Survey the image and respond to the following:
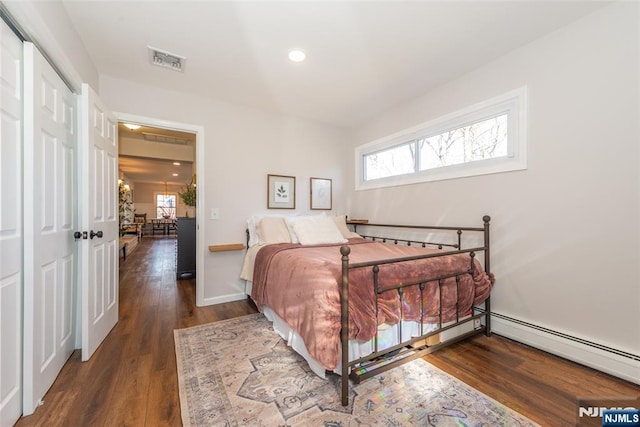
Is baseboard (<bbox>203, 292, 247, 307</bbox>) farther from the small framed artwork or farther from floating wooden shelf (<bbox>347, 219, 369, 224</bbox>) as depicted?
floating wooden shelf (<bbox>347, 219, 369, 224</bbox>)

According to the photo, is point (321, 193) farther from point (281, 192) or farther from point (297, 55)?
point (297, 55)

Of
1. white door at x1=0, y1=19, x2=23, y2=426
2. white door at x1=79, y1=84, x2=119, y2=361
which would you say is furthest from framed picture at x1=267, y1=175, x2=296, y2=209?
white door at x1=0, y1=19, x2=23, y2=426

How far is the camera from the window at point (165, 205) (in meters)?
12.4

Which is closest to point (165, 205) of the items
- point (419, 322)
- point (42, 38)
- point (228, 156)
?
point (228, 156)

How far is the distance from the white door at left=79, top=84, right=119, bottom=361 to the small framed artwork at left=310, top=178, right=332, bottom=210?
2.23 m

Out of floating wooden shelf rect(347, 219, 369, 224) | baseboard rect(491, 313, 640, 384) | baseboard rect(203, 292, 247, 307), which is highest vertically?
floating wooden shelf rect(347, 219, 369, 224)

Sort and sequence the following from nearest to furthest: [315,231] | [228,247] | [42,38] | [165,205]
A: [42,38], [315,231], [228,247], [165,205]

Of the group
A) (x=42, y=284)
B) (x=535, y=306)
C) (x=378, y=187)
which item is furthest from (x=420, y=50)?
(x=42, y=284)

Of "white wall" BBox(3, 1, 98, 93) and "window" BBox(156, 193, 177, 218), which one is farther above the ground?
"white wall" BBox(3, 1, 98, 93)

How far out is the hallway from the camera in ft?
4.25

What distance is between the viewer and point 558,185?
6.12 feet

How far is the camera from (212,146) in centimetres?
301

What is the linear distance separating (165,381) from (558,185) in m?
2.93

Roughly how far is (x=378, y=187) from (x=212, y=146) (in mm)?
2114
